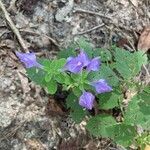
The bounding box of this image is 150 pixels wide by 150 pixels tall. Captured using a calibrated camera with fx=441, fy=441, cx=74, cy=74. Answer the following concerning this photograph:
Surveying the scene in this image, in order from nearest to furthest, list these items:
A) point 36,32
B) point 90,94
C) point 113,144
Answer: point 90,94
point 113,144
point 36,32

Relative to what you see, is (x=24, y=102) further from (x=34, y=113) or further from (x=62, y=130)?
(x=62, y=130)

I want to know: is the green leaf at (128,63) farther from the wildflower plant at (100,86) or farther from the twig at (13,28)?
the twig at (13,28)

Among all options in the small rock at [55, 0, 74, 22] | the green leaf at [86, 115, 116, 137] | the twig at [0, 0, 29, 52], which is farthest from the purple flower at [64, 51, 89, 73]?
the small rock at [55, 0, 74, 22]

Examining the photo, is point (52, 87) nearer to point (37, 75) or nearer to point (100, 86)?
point (37, 75)

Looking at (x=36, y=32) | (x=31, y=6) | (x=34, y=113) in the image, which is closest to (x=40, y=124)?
(x=34, y=113)

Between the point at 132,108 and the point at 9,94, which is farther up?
the point at 132,108

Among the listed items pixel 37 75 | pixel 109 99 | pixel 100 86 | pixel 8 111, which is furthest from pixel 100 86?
pixel 8 111

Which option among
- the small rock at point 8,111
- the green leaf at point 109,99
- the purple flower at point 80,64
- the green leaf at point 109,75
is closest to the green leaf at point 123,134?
the green leaf at point 109,99

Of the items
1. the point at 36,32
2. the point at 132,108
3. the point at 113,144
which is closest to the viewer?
the point at 132,108
